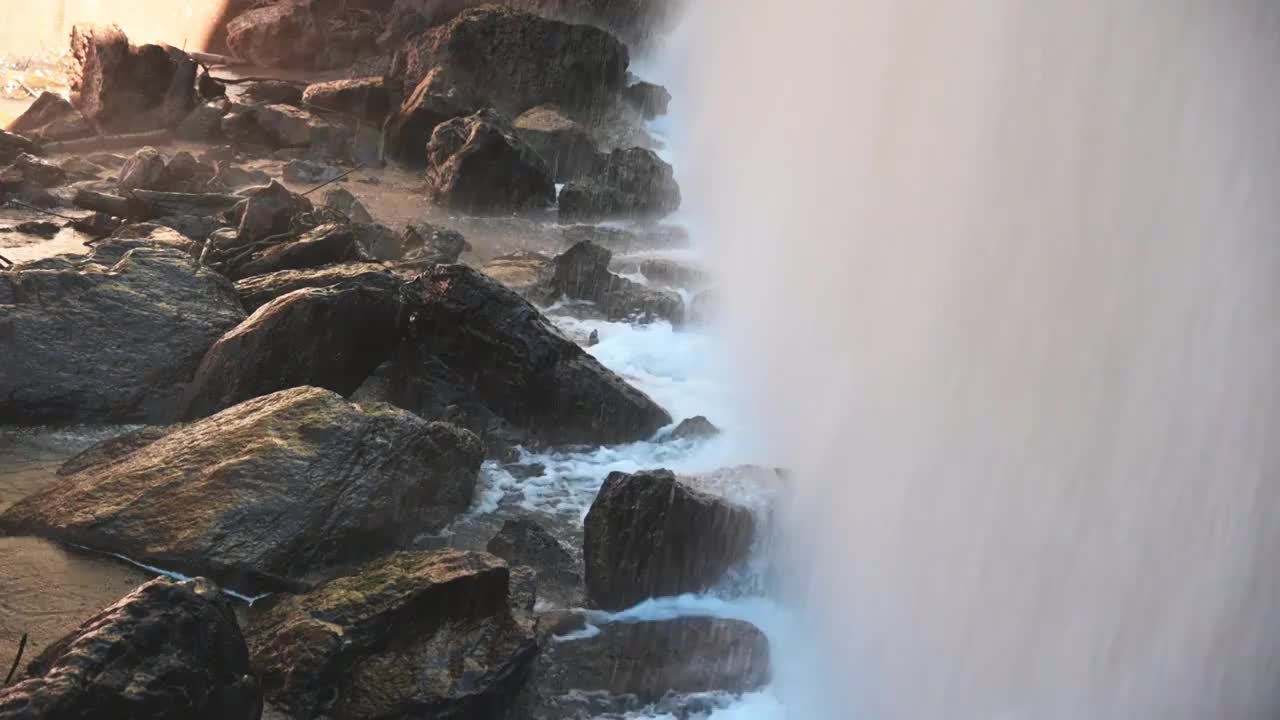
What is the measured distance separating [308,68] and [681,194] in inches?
342

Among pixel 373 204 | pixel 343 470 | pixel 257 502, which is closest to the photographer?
pixel 257 502

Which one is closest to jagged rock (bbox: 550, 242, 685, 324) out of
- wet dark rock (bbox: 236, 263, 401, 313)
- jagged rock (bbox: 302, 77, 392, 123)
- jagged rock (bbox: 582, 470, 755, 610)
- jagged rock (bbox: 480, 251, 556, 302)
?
jagged rock (bbox: 480, 251, 556, 302)

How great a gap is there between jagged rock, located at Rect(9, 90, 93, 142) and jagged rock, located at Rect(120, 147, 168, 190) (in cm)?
257

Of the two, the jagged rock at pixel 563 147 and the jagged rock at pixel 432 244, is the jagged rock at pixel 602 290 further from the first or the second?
the jagged rock at pixel 563 147

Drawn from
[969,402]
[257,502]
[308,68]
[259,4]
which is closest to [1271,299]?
[969,402]

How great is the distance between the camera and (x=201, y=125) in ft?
50.5

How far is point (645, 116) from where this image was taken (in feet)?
A: 64.0

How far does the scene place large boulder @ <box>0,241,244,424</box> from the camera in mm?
7527

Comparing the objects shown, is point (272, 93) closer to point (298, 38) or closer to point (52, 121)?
point (52, 121)

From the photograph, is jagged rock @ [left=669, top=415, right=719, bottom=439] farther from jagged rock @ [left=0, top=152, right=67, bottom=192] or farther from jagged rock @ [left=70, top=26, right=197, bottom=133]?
jagged rock @ [left=70, top=26, right=197, bottom=133]

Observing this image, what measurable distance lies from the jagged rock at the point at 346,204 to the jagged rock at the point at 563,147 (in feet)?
12.7

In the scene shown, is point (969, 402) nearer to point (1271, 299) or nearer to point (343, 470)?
point (1271, 299)

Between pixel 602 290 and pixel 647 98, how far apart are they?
27.6 ft

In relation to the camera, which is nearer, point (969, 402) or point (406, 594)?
point (406, 594)
